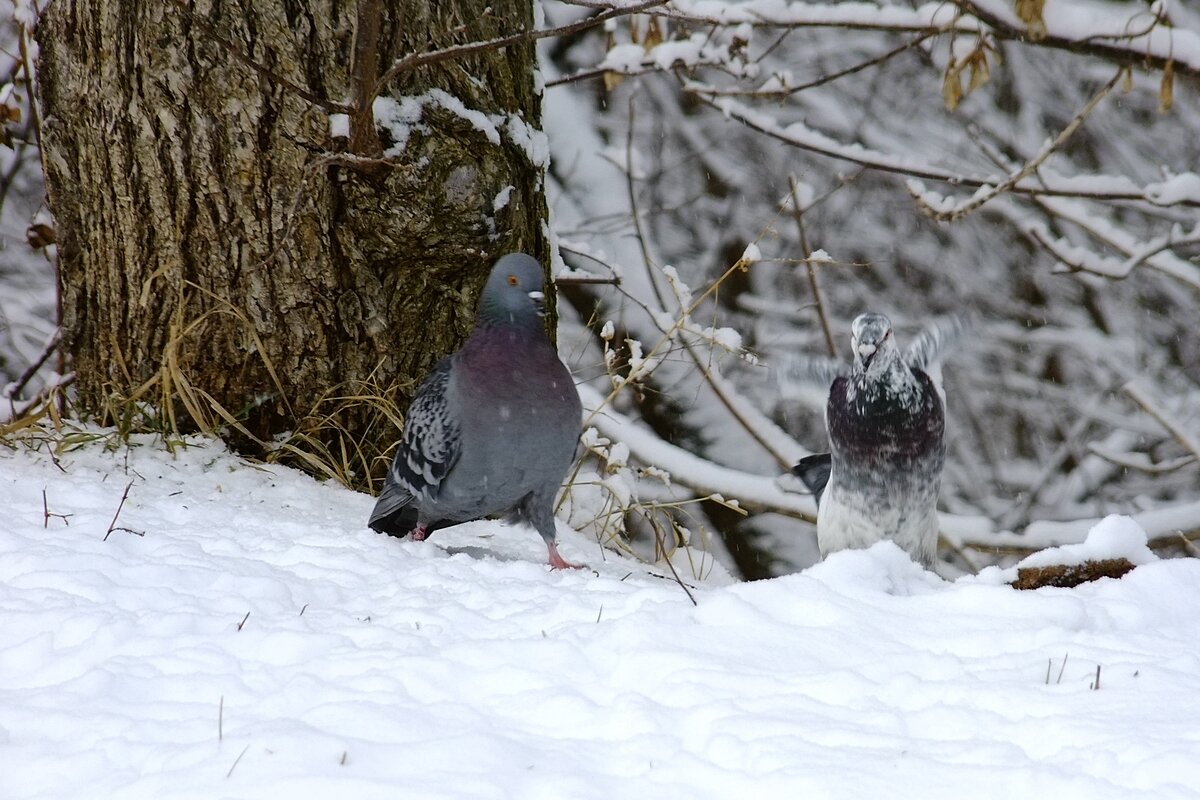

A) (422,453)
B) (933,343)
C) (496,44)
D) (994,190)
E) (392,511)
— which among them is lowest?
(392,511)

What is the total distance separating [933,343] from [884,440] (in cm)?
38

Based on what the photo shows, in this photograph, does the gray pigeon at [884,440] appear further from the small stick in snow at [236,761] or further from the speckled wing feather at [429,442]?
the small stick in snow at [236,761]

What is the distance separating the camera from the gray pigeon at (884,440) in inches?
118

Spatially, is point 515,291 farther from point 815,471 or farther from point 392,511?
point 815,471

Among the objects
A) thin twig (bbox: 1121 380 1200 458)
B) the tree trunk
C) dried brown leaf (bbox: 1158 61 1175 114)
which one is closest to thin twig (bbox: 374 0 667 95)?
the tree trunk

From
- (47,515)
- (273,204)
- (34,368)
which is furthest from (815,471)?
(34,368)

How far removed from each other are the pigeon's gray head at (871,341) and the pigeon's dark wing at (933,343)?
0.15 meters

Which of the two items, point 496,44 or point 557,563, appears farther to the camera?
point 557,563

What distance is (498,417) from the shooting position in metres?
2.96

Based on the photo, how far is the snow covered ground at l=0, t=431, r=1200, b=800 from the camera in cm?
157

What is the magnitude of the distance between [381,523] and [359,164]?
1.01 m

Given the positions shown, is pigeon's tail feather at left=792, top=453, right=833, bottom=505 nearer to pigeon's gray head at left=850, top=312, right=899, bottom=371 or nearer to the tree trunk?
pigeon's gray head at left=850, top=312, right=899, bottom=371

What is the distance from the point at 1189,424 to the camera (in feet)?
20.1

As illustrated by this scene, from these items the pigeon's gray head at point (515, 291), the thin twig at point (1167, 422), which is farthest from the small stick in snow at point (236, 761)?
the thin twig at point (1167, 422)
